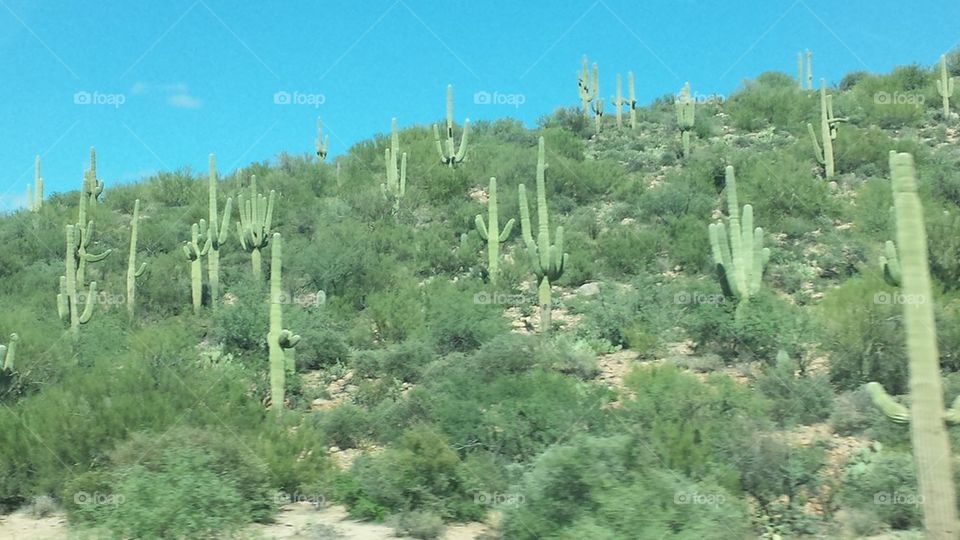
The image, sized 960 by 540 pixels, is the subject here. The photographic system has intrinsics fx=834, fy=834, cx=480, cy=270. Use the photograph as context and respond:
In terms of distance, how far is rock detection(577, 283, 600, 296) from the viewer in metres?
20.9

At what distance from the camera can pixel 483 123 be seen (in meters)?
42.6

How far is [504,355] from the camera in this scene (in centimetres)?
1407

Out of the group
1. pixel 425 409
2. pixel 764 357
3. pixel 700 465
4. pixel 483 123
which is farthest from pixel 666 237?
pixel 483 123

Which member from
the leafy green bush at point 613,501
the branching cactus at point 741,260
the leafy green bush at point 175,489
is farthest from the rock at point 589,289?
the leafy green bush at point 613,501

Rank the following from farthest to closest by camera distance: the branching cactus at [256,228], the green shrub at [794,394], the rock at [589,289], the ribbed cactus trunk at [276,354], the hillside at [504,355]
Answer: the branching cactus at [256,228]
the rock at [589,289]
the ribbed cactus trunk at [276,354]
the green shrub at [794,394]
the hillside at [504,355]

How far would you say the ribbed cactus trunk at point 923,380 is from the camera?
23.3 feet

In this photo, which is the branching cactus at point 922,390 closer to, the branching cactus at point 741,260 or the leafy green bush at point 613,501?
the leafy green bush at point 613,501

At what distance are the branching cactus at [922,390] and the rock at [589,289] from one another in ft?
41.2

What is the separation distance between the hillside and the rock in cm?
34

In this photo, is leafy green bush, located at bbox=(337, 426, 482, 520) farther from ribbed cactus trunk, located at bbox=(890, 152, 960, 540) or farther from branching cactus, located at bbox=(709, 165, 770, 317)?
branching cactus, located at bbox=(709, 165, 770, 317)

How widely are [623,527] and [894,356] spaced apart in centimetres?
743

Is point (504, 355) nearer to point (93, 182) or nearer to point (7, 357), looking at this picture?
point (7, 357)

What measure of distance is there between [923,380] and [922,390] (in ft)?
0.30

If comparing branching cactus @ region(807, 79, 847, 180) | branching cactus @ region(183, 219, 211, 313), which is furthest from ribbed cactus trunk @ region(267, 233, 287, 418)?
branching cactus @ region(807, 79, 847, 180)
